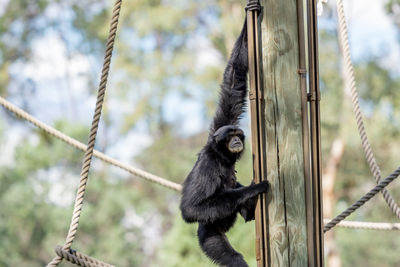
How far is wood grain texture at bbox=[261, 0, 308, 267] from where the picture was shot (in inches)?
108

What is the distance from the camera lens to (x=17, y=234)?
682 inches

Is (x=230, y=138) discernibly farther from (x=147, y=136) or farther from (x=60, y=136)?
(x=147, y=136)

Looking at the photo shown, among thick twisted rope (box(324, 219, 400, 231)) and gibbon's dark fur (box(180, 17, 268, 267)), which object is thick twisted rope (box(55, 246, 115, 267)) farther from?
thick twisted rope (box(324, 219, 400, 231))

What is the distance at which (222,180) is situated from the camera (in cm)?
396

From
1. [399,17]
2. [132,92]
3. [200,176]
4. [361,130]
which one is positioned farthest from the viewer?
[132,92]

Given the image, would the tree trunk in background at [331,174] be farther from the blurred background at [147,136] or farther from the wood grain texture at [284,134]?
the wood grain texture at [284,134]

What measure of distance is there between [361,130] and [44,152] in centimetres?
1585

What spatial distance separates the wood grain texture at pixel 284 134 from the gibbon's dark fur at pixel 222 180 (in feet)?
2.38

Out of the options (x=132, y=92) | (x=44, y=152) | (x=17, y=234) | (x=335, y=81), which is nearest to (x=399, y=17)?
(x=335, y=81)

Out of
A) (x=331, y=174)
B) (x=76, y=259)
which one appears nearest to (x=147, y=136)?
(x=331, y=174)

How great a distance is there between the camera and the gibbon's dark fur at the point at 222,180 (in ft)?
12.2

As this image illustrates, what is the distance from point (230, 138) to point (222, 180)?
0.34m

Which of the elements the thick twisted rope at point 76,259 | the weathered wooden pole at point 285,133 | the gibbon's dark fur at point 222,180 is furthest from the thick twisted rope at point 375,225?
the thick twisted rope at point 76,259

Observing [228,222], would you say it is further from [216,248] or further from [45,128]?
[45,128]
